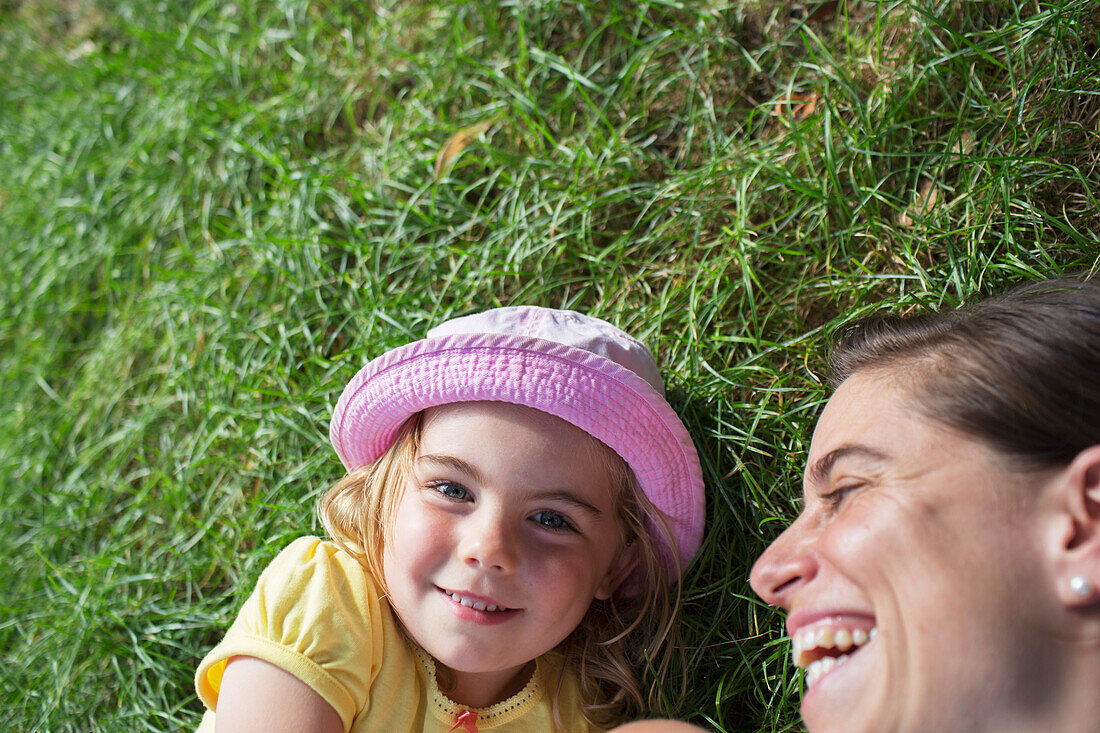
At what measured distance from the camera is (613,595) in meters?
2.57

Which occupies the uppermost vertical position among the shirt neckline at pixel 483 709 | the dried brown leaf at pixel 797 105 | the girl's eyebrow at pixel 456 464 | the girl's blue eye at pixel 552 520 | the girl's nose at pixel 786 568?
the dried brown leaf at pixel 797 105

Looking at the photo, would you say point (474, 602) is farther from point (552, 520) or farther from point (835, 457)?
point (835, 457)

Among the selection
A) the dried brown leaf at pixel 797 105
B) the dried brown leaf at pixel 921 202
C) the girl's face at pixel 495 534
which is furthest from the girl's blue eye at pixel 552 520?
the dried brown leaf at pixel 797 105

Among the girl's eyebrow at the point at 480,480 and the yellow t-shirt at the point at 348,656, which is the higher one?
the girl's eyebrow at the point at 480,480

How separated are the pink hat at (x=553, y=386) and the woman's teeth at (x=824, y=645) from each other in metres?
0.56

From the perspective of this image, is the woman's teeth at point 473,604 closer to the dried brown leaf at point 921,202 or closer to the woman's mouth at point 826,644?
the woman's mouth at point 826,644

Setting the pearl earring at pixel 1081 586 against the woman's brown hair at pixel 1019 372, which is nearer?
the pearl earring at pixel 1081 586

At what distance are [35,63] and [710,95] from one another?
341 centimetres

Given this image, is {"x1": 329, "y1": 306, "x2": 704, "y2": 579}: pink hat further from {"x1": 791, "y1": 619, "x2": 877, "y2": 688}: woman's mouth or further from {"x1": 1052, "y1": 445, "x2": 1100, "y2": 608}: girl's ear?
{"x1": 1052, "y1": 445, "x2": 1100, "y2": 608}: girl's ear

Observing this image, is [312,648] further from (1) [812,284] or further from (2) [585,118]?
(2) [585,118]

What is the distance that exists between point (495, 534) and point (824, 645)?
750 millimetres

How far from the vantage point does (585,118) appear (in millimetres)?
3182

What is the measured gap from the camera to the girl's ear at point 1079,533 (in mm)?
1514

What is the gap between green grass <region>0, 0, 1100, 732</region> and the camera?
2535 millimetres
